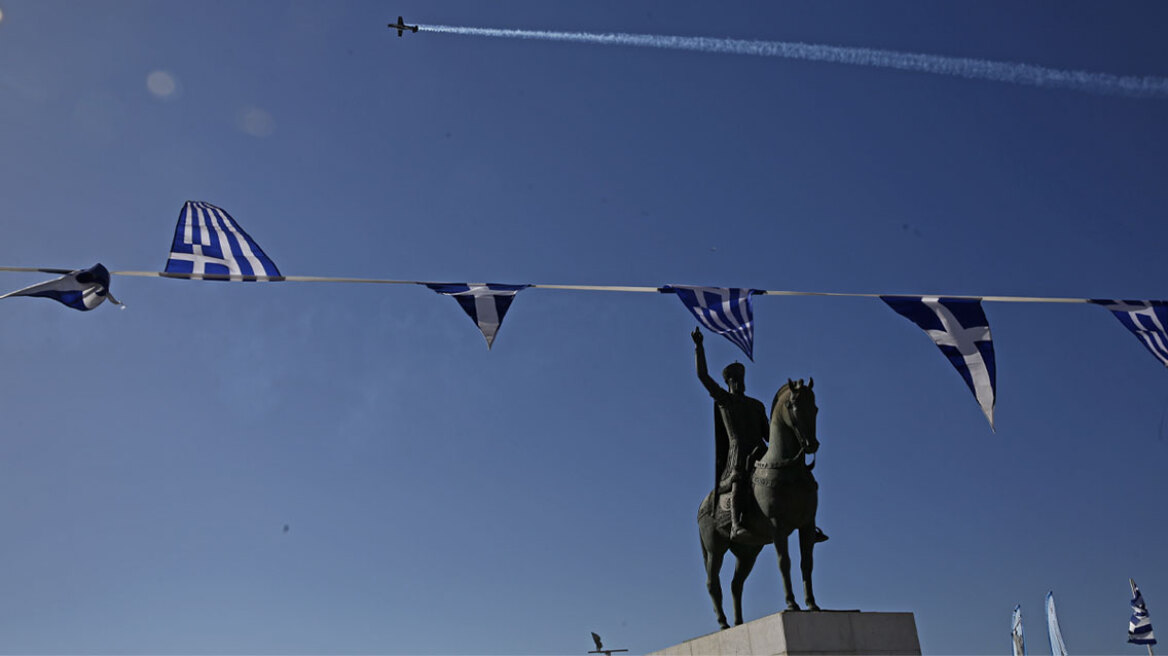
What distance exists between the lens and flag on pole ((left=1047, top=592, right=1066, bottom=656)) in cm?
3952

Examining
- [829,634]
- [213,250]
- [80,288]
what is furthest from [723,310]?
[80,288]

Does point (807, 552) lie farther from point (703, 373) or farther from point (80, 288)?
point (80, 288)

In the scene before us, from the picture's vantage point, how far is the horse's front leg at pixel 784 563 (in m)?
10.8

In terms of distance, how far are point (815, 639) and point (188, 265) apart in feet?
28.5

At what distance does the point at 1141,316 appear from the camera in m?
12.3

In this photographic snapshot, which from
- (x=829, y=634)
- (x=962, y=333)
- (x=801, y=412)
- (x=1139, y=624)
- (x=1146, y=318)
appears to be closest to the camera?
(x=829, y=634)

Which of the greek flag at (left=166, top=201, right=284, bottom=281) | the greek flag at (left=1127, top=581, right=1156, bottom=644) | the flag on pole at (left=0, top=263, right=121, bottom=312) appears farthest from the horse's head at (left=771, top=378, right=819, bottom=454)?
the greek flag at (left=1127, top=581, right=1156, bottom=644)

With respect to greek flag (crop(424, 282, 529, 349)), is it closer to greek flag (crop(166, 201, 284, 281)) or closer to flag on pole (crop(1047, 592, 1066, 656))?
greek flag (crop(166, 201, 284, 281))

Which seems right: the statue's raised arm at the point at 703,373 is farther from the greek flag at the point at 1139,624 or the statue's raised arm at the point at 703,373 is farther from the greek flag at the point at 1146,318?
the greek flag at the point at 1139,624

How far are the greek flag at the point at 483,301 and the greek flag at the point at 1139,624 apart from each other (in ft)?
98.9

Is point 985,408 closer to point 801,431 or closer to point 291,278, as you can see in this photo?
point 801,431

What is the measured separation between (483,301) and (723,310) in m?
3.30

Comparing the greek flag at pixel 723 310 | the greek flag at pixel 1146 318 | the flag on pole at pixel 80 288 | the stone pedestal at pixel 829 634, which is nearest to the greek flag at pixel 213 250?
the flag on pole at pixel 80 288

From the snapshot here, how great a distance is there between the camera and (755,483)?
38.0ft
